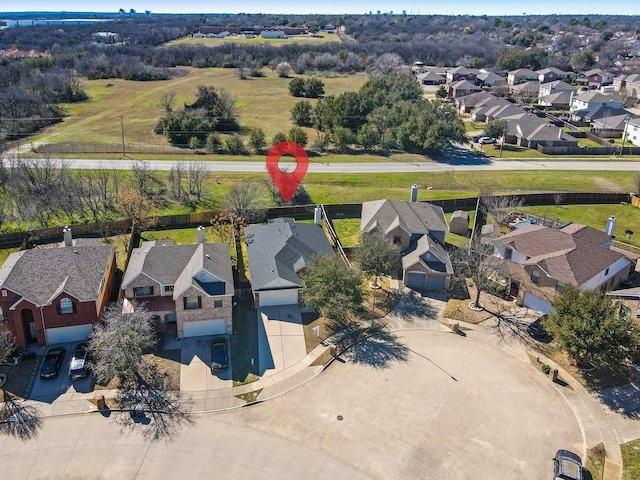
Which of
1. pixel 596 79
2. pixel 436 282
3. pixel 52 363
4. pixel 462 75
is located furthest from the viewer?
pixel 462 75

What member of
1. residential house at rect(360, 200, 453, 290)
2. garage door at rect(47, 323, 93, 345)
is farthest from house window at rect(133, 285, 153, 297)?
residential house at rect(360, 200, 453, 290)

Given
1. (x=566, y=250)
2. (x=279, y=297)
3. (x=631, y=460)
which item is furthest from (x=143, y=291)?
(x=566, y=250)

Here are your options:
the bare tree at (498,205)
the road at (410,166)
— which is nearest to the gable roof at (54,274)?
the road at (410,166)

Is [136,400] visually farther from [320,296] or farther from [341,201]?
[341,201]

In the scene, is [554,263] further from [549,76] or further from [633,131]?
[549,76]

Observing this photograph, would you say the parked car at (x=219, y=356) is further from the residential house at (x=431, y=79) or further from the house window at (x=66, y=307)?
the residential house at (x=431, y=79)

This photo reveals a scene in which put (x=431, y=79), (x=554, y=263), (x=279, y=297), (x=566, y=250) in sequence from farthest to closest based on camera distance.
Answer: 1. (x=431, y=79)
2. (x=566, y=250)
3. (x=554, y=263)
4. (x=279, y=297)
